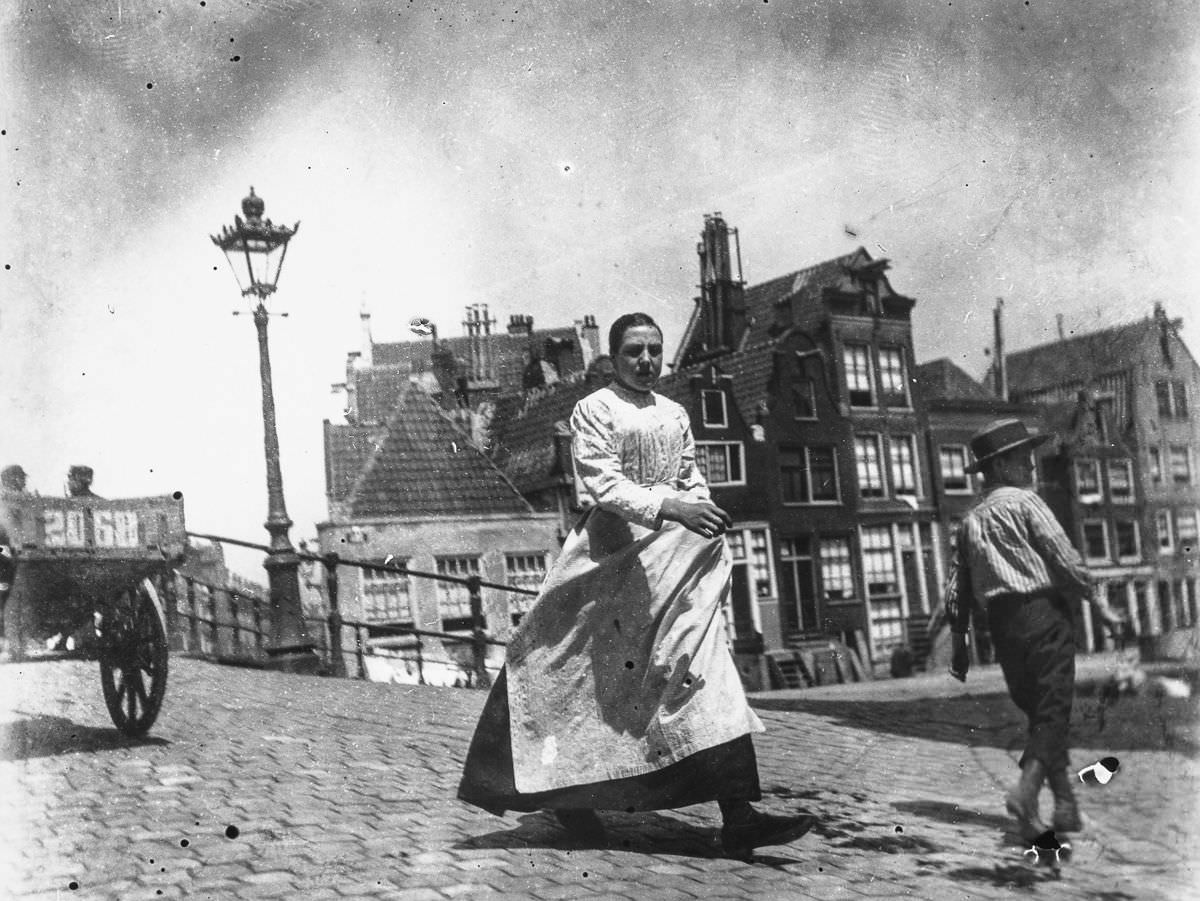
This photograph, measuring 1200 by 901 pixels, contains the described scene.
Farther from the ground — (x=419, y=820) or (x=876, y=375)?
(x=876, y=375)

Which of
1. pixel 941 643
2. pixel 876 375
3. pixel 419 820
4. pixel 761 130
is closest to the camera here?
pixel 419 820

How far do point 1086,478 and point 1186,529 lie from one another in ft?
1.80

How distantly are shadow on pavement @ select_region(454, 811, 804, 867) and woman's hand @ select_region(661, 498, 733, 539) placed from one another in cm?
111

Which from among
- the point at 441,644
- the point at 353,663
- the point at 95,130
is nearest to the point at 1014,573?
the point at 441,644

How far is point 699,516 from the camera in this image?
11.3 ft

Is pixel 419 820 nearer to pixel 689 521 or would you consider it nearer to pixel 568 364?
pixel 689 521

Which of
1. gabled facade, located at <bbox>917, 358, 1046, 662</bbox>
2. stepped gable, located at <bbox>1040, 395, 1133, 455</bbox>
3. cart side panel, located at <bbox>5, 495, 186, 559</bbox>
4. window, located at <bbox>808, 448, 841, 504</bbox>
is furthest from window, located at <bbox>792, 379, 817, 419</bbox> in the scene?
cart side panel, located at <bbox>5, 495, 186, 559</bbox>

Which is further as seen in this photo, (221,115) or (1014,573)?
(221,115)

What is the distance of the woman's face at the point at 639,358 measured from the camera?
3.94 meters

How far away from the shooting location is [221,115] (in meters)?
5.14

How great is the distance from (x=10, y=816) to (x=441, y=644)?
242 cm

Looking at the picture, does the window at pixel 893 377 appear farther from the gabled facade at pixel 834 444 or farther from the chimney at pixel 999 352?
the chimney at pixel 999 352

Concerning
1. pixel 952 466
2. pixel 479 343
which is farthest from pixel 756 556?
pixel 479 343

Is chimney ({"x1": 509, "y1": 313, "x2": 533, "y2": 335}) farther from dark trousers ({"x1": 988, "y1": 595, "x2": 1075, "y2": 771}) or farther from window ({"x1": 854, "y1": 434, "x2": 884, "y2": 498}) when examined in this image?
dark trousers ({"x1": 988, "y1": 595, "x2": 1075, "y2": 771})
